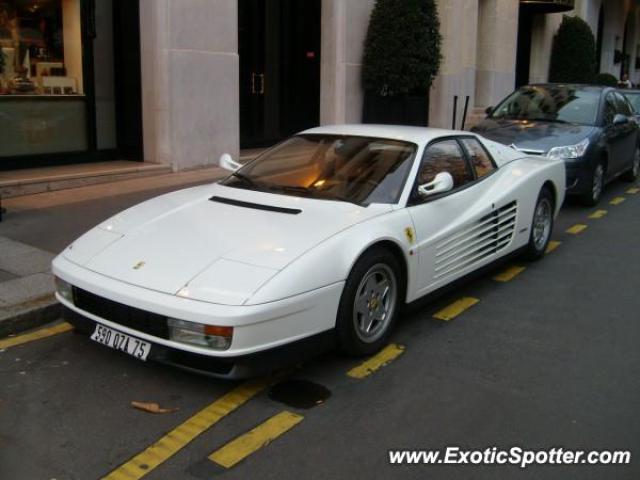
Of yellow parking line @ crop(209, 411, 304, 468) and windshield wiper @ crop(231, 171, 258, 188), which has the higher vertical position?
windshield wiper @ crop(231, 171, 258, 188)

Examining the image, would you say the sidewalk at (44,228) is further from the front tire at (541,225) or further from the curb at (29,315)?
the front tire at (541,225)

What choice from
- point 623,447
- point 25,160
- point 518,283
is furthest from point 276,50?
point 623,447

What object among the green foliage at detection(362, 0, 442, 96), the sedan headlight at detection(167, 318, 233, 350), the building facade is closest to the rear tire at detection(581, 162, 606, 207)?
the green foliage at detection(362, 0, 442, 96)

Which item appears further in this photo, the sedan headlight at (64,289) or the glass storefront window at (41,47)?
the glass storefront window at (41,47)

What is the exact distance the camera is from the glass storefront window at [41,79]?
9.93 m

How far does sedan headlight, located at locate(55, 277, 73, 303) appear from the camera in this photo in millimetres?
4309

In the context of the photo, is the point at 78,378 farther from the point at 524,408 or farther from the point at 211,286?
the point at 524,408

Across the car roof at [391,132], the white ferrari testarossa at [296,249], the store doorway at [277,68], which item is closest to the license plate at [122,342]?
the white ferrari testarossa at [296,249]

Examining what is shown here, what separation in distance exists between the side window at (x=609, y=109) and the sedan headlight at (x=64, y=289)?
27.1ft

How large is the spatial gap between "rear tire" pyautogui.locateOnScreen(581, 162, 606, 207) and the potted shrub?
5256 millimetres

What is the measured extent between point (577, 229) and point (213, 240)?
5707 millimetres

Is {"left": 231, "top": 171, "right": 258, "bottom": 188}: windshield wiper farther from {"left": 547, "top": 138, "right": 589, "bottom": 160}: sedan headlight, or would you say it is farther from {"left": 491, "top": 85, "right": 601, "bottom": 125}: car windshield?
{"left": 491, "top": 85, "right": 601, "bottom": 125}: car windshield

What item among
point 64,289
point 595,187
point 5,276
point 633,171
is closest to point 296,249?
point 64,289

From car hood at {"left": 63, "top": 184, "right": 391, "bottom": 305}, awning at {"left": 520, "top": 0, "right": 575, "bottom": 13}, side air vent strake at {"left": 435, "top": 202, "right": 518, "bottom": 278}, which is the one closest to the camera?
car hood at {"left": 63, "top": 184, "right": 391, "bottom": 305}
